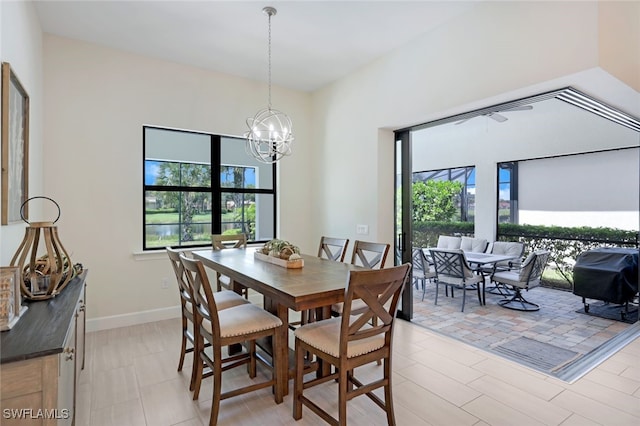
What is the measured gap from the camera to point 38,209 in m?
3.13

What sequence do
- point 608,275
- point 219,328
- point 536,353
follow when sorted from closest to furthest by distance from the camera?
point 219,328 < point 536,353 < point 608,275

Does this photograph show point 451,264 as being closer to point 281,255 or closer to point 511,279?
point 511,279

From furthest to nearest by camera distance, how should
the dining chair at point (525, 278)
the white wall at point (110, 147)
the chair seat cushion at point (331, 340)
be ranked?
the dining chair at point (525, 278)
the white wall at point (110, 147)
the chair seat cushion at point (331, 340)

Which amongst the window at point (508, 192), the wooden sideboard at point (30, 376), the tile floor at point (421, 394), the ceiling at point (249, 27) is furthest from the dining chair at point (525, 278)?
the wooden sideboard at point (30, 376)

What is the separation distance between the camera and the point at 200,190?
4352mm

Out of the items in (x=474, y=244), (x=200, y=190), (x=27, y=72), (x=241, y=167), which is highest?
(x=27, y=72)

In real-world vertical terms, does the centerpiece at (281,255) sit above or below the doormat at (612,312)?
above

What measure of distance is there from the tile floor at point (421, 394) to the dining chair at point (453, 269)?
1.36 meters

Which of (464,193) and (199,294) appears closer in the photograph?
(199,294)

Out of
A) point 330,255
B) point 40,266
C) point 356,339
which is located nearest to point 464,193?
point 330,255

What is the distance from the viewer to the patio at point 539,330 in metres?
3.03

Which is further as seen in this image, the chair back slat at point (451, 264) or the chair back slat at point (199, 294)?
the chair back slat at point (451, 264)

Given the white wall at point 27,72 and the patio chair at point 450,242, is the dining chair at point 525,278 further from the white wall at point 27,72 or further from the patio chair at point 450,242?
the white wall at point 27,72

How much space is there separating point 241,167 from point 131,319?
89.9 inches
